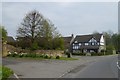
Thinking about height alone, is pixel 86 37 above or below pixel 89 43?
above

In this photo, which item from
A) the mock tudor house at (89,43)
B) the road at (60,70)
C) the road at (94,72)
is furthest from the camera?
the mock tudor house at (89,43)

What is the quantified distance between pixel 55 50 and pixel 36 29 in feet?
19.8

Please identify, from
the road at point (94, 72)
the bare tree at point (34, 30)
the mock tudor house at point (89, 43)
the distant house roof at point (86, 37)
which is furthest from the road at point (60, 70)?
the distant house roof at point (86, 37)

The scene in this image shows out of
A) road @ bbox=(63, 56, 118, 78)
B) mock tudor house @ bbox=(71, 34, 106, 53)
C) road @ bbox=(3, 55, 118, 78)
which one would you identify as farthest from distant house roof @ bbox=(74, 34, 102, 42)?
road @ bbox=(63, 56, 118, 78)

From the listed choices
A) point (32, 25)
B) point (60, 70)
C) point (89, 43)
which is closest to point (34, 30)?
point (32, 25)

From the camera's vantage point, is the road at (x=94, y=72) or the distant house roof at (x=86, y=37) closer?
the road at (x=94, y=72)

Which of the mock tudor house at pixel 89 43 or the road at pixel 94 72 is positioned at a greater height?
the mock tudor house at pixel 89 43

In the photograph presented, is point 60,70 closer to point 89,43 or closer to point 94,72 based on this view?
point 94,72

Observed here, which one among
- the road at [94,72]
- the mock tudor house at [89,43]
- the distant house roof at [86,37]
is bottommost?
the road at [94,72]

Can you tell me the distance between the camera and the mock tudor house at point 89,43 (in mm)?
100938

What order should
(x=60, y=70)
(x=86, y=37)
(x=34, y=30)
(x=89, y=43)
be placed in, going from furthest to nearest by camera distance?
1. (x=86, y=37)
2. (x=89, y=43)
3. (x=34, y=30)
4. (x=60, y=70)

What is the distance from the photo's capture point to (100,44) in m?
101

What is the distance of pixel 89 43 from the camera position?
10394 centimetres

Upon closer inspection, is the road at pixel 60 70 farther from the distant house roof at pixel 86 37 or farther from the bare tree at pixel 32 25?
the distant house roof at pixel 86 37
